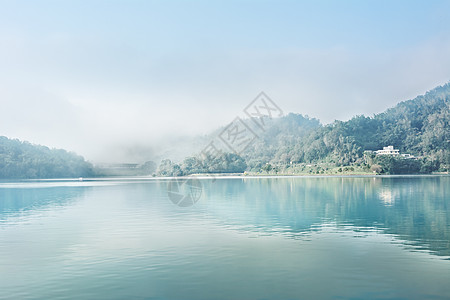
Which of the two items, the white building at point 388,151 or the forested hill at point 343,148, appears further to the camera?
the white building at point 388,151

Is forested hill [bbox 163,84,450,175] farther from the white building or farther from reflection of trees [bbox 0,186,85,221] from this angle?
reflection of trees [bbox 0,186,85,221]

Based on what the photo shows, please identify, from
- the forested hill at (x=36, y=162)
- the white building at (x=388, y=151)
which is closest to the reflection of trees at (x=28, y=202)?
the forested hill at (x=36, y=162)

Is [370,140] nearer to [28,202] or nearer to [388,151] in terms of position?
[388,151]

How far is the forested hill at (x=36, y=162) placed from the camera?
139000 mm

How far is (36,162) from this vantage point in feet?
474

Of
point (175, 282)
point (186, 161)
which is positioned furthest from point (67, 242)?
point (186, 161)

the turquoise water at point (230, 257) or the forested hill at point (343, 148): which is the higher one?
the forested hill at point (343, 148)

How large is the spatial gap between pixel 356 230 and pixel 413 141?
179m

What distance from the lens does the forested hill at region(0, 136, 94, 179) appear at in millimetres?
139000

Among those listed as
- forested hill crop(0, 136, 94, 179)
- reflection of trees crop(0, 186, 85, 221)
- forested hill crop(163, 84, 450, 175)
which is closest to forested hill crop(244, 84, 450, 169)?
forested hill crop(163, 84, 450, 175)

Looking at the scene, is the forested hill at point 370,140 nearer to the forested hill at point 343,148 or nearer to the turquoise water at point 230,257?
the forested hill at point 343,148

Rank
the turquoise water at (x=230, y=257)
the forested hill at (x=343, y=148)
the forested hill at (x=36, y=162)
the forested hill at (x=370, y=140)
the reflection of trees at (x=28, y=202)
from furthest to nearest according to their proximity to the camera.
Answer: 1. the forested hill at (x=370, y=140)
2. the forested hill at (x=343, y=148)
3. the forested hill at (x=36, y=162)
4. the reflection of trees at (x=28, y=202)
5. the turquoise water at (x=230, y=257)

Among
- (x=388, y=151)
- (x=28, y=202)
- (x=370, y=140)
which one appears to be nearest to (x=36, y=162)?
(x=28, y=202)

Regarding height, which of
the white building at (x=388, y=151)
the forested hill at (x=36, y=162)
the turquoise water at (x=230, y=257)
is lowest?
the turquoise water at (x=230, y=257)
